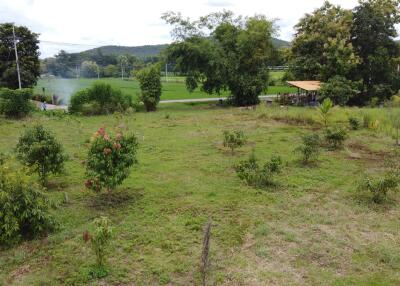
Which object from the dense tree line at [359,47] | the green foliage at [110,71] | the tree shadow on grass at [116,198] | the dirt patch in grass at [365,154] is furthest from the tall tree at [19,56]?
the green foliage at [110,71]

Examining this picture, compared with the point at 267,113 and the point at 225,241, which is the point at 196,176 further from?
the point at 267,113

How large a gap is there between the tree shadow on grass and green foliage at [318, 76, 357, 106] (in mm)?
17030

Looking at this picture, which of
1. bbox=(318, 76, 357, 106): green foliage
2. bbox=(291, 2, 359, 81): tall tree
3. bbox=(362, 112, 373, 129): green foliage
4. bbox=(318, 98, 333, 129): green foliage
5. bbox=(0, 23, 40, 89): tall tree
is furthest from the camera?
bbox=(0, 23, 40, 89): tall tree

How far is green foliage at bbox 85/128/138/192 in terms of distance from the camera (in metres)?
6.62

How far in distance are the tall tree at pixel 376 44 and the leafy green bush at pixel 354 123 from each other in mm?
10713

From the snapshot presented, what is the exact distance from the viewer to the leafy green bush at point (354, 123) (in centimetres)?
1486

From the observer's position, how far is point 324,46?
78.1 feet

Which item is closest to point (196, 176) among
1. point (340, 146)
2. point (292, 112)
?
point (340, 146)

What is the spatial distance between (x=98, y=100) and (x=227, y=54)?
359 inches

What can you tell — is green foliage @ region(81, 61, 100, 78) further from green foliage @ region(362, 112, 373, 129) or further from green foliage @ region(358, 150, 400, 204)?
green foliage @ region(358, 150, 400, 204)

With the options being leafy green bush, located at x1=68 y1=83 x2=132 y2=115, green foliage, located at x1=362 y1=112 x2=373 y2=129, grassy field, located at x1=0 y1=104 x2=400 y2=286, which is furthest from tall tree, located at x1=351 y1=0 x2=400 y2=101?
leafy green bush, located at x1=68 y1=83 x2=132 y2=115

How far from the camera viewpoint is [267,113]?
18.3 metres

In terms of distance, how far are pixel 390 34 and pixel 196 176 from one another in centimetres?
2160

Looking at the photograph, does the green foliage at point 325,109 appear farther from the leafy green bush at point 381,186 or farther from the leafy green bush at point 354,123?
the leafy green bush at point 381,186
